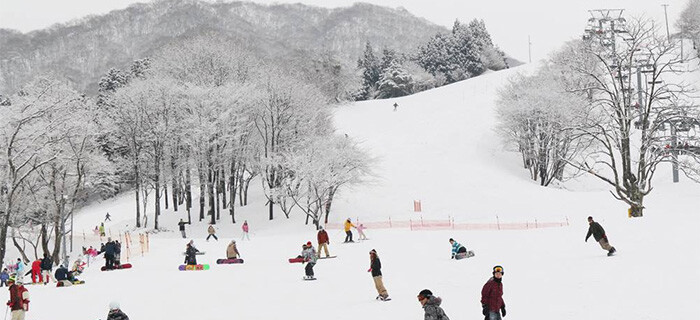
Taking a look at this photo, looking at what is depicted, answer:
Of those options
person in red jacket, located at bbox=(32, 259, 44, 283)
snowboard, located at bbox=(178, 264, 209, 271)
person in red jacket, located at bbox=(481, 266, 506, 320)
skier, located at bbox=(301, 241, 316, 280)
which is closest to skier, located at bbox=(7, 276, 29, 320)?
skier, located at bbox=(301, 241, 316, 280)

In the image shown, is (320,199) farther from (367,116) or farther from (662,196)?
(367,116)

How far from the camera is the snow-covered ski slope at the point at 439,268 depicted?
1554 cm

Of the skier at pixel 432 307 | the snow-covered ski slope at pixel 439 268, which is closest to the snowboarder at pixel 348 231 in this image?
the snow-covered ski slope at pixel 439 268

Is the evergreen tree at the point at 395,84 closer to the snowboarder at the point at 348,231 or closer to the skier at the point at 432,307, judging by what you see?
the snowboarder at the point at 348,231

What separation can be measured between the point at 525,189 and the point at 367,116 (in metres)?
37.1

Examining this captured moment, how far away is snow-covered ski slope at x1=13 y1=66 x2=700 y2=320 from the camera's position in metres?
15.5

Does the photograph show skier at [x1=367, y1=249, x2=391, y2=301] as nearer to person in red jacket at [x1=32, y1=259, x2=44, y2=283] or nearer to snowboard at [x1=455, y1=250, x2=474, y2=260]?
snowboard at [x1=455, y1=250, x2=474, y2=260]

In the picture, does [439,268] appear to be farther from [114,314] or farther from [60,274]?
[60,274]

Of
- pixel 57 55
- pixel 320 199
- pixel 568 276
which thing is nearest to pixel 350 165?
pixel 320 199

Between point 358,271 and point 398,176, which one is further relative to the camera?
point 398,176

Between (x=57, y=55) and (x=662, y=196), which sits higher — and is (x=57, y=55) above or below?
above

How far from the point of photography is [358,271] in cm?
2341

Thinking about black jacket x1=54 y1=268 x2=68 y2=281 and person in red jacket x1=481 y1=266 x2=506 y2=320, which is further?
black jacket x1=54 y1=268 x2=68 y2=281

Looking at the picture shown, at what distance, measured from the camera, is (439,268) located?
888 inches
